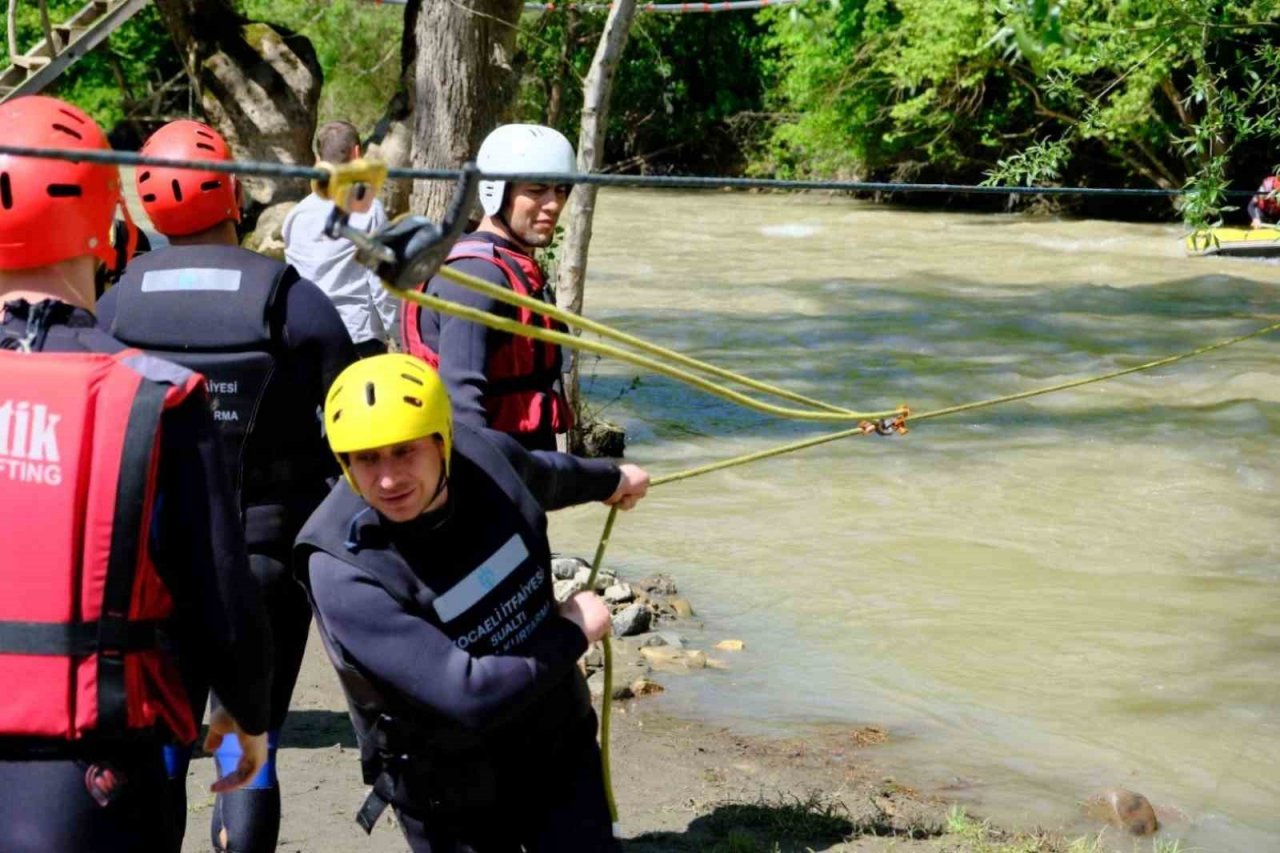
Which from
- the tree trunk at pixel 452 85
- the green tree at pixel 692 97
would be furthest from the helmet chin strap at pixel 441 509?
the green tree at pixel 692 97

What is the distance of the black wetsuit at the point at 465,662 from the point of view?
3.18m

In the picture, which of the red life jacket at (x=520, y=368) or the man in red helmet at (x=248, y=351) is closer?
the man in red helmet at (x=248, y=351)

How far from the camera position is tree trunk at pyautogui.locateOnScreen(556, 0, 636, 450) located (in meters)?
9.25

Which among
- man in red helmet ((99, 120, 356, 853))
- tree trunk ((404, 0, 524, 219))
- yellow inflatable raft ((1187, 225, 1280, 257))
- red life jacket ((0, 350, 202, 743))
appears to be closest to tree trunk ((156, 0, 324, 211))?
tree trunk ((404, 0, 524, 219))

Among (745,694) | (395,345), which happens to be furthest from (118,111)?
(745,694)

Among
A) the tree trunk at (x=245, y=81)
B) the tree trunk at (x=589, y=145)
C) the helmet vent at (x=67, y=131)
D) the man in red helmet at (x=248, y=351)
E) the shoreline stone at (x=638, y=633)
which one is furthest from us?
the tree trunk at (x=245, y=81)

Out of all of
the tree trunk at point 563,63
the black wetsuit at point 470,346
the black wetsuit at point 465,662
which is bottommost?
the black wetsuit at point 465,662

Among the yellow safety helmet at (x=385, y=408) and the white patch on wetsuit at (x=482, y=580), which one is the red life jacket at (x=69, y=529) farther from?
the white patch on wetsuit at (x=482, y=580)

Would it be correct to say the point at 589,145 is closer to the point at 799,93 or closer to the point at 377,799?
the point at 377,799

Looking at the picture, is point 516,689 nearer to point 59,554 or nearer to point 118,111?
point 59,554

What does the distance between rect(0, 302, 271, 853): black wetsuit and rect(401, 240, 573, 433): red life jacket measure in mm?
1891

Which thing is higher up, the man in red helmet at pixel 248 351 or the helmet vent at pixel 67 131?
the helmet vent at pixel 67 131

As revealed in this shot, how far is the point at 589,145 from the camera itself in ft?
31.0

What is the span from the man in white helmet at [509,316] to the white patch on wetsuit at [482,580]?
1069 millimetres
